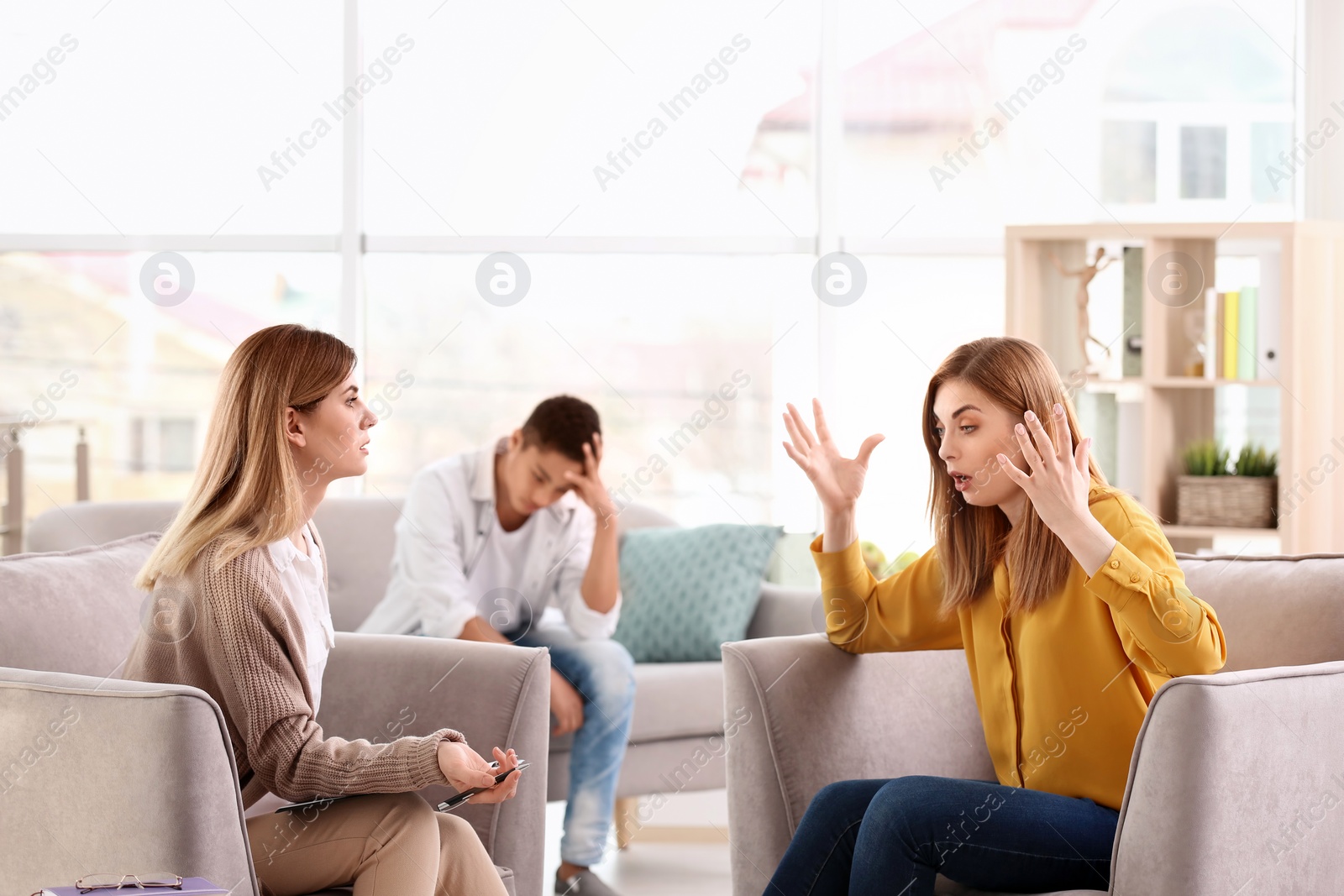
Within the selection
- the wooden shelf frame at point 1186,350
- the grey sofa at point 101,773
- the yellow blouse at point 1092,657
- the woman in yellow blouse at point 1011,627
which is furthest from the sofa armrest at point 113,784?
the wooden shelf frame at point 1186,350

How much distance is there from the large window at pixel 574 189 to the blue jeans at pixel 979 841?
2.73 meters

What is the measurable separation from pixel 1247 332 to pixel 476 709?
8.06 ft

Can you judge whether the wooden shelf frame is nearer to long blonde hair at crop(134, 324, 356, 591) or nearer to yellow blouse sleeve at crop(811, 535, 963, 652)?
yellow blouse sleeve at crop(811, 535, 963, 652)

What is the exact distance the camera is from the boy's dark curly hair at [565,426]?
2.56 meters

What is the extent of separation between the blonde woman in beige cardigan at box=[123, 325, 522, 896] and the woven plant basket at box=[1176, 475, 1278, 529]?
241cm

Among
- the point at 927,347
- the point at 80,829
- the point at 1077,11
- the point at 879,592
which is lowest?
the point at 80,829

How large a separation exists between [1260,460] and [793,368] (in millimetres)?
1494

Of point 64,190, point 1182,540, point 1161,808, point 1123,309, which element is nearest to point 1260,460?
point 1182,540

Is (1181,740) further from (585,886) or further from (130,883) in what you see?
(585,886)

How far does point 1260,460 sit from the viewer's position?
331 centimetres

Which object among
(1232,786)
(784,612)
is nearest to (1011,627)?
(1232,786)

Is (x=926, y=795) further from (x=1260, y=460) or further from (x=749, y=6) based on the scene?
(x=749, y=6)

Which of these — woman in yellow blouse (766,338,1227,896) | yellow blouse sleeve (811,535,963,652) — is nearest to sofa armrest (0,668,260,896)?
woman in yellow blouse (766,338,1227,896)

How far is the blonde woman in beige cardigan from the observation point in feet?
4.63
